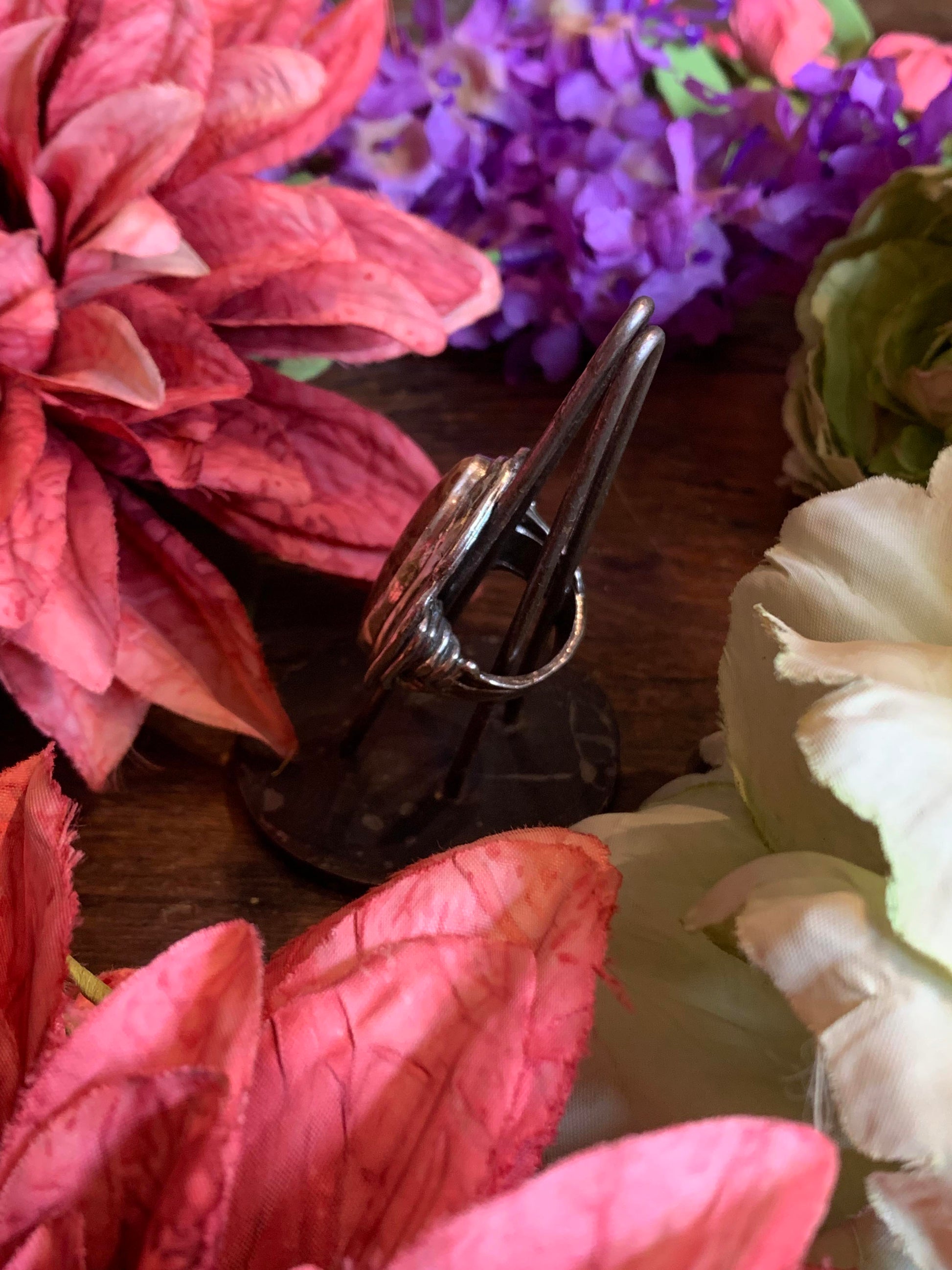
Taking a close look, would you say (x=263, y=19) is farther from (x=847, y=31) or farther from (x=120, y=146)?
(x=847, y=31)

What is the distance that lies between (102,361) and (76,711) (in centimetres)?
7

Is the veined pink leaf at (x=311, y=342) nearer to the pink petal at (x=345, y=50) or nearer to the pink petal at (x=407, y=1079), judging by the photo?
the pink petal at (x=345, y=50)

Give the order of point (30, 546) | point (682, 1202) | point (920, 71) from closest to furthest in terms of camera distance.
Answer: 1. point (682, 1202)
2. point (30, 546)
3. point (920, 71)

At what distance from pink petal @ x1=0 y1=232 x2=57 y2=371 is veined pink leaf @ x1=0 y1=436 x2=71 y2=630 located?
0.07 ft

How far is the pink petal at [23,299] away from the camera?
19cm

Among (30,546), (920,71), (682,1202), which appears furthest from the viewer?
(920,71)

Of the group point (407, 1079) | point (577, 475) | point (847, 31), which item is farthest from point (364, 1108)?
point (847, 31)

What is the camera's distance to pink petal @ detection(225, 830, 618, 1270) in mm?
100

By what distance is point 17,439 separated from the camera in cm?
19

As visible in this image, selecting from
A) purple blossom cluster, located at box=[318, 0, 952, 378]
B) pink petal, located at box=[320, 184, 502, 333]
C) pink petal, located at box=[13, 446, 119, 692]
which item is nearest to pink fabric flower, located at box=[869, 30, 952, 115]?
purple blossom cluster, located at box=[318, 0, 952, 378]

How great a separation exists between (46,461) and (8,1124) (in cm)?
14

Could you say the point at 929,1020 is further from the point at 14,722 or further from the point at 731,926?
the point at 14,722

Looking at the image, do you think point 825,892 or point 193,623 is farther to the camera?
point 193,623

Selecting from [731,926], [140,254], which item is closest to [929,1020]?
[731,926]
